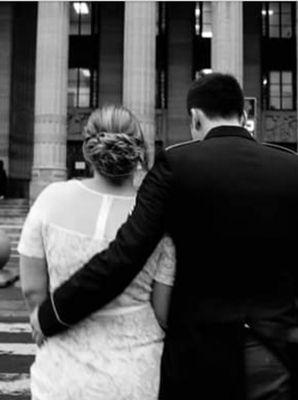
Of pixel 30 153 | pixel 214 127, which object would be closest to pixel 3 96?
pixel 30 153

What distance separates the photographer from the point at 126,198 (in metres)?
2.49

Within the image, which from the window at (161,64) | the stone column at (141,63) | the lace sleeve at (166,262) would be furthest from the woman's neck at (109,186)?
the window at (161,64)

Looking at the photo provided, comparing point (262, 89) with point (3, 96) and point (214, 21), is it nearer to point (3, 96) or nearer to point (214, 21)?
point (214, 21)

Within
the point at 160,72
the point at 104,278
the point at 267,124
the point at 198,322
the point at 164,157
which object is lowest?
the point at 198,322

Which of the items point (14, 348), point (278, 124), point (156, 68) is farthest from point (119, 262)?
point (156, 68)

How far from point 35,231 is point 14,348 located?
6057 millimetres

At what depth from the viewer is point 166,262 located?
2.41 m

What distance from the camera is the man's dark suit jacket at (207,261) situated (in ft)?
7.55

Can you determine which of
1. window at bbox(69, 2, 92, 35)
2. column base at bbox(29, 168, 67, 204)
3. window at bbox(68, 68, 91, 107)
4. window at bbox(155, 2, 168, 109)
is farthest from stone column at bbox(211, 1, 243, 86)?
window at bbox(69, 2, 92, 35)

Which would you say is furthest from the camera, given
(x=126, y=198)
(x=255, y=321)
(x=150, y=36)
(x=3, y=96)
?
(x=3, y=96)

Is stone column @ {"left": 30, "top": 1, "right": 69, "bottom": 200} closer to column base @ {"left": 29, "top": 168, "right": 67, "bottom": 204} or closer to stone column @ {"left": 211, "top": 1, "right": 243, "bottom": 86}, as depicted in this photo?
column base @ {"left": 29, "top": 168, "right": 67, "bottom": 204}

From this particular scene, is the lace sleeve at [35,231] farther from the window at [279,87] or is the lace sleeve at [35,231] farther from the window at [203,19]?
the window at [203,19]

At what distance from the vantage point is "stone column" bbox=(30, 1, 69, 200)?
88.2ft

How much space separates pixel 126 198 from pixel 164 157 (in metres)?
0.24
